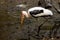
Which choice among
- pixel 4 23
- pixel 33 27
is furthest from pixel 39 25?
pixel 4 23

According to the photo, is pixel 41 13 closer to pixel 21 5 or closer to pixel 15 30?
pixel 15 30

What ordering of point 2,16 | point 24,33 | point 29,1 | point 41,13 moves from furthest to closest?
point 29,1 → point 2,16 → point 24,33 → point 41,13

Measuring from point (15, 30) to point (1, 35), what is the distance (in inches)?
14.5

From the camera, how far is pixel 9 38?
4.07 metres

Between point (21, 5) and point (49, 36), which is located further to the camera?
point (21, 5)

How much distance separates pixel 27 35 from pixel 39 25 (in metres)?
0.56

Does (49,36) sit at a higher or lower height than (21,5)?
lower

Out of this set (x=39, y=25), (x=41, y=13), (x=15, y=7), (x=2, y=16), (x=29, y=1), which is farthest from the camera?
(x=29, y=1)

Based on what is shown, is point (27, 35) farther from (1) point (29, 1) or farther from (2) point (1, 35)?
(1) point (29, 1)

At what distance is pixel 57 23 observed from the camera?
189 inches

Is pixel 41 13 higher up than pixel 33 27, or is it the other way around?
pixel 41 13

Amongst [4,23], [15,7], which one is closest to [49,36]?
[4,23]

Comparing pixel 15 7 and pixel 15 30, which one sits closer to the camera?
pixel 15 30

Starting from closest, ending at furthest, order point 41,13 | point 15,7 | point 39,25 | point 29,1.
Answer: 1. point 41,13
2. point 39,25
3. point 15,7
4. point 29,1
